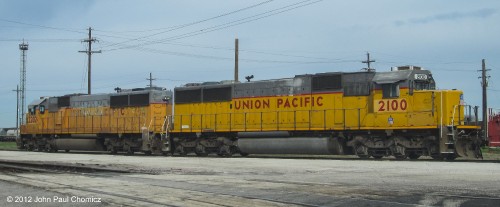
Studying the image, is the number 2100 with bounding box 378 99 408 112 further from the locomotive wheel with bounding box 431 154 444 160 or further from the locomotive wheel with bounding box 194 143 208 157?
the locomotive wheel with bounding box 194 143 208 157

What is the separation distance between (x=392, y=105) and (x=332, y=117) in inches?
100

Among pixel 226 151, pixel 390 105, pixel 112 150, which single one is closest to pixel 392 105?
pixel 390 105

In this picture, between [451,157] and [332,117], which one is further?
[332,117]

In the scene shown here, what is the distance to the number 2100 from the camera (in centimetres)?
2059

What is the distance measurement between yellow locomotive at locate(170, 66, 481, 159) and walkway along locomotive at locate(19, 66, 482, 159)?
0.04 metres

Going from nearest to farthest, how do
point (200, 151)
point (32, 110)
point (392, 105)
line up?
point (392, 105) → point (200, 151) → point (32, 110)

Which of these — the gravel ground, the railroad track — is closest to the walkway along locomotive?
the gravel ground

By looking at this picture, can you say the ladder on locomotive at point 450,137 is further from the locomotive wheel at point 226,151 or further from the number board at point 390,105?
the locomotive wheel at point 226,151

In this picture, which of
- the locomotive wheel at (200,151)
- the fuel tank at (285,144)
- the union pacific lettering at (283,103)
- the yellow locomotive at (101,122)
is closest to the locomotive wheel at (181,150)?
the yellow locomotive at (101,122)

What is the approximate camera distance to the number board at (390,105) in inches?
811

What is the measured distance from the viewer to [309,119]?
22891 millimetres

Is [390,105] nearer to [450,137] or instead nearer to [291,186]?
[450,137]

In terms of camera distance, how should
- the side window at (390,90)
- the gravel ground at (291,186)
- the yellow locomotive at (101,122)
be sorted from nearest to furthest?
the gravel ground at (291,186) → the side window at (390,90) → the yellow locomotive at (101,122)

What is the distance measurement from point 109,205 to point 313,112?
1512 centimetres
